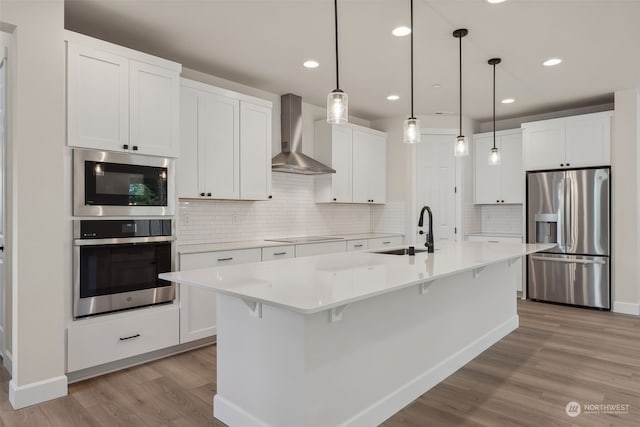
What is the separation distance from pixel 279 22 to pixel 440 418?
9.87 ft

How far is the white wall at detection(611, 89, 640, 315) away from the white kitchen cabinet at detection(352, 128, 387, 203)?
295 centimetres

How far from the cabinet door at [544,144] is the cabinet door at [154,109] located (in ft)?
15.5

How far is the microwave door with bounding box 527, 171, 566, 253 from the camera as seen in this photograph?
5383mm

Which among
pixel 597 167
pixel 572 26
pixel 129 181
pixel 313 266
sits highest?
pixel 572 26

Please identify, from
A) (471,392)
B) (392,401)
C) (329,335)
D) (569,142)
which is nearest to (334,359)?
(329,335)

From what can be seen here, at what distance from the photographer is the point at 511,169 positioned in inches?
241

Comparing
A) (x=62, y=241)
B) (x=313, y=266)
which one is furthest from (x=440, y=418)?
(x=62, y=241)

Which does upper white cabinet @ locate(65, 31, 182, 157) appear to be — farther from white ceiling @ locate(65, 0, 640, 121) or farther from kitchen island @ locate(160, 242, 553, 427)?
kitchen island @ locate(160, 242, 553, 427)

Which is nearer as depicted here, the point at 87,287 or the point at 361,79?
the point at 87,287

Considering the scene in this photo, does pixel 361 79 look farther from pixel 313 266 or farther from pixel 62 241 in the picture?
pixel 62 241

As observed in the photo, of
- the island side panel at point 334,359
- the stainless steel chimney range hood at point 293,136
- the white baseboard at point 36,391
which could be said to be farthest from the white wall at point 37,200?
the stainless steel chimney range hood at point 293,136

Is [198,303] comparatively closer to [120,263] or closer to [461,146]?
[120,263]

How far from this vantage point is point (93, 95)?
2959 mm

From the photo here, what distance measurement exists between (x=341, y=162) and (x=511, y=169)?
2.67m
